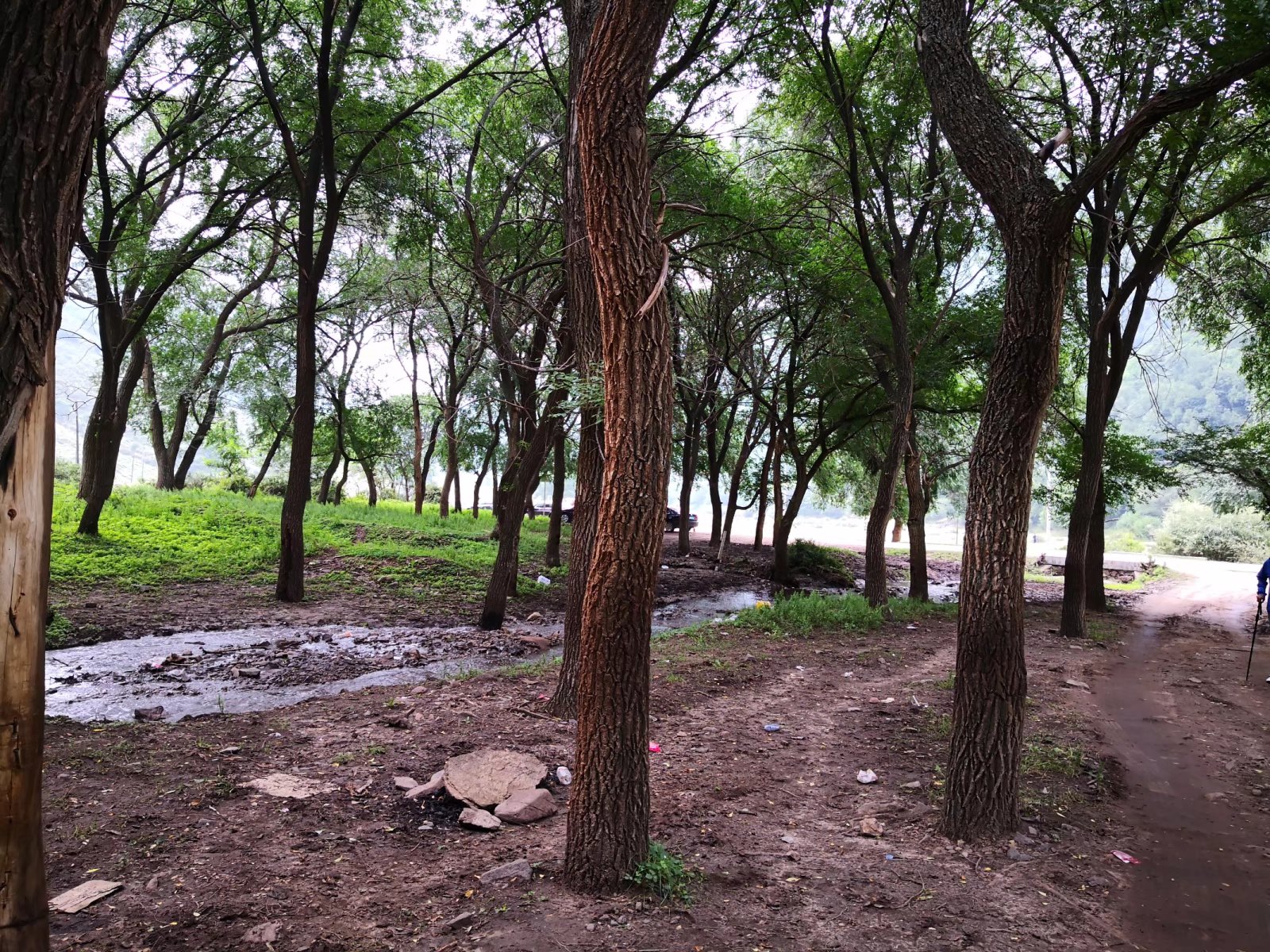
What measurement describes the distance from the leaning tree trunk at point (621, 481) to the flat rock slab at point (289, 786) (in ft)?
6.42

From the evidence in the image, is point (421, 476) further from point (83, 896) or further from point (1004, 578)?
point (1004, 578)

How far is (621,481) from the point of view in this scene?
3.52 meters

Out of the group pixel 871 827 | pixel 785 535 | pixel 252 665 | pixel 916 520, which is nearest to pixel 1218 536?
pixel 785 535

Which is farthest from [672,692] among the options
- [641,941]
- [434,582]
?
[434,582]

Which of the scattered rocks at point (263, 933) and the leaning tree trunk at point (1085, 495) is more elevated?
the leaning tree trunk at point (1085, 495)

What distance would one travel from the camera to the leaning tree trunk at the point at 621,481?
3.38 metres

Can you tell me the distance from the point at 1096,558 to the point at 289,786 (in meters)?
14.5

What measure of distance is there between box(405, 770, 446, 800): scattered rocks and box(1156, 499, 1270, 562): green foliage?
37.1 m

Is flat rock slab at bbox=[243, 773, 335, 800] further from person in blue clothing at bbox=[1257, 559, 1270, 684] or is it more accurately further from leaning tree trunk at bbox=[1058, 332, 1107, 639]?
leaning tree trunk at bbox=[1058, 332, 1107, 639]

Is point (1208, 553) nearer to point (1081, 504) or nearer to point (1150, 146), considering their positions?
→ point (1081, 504)

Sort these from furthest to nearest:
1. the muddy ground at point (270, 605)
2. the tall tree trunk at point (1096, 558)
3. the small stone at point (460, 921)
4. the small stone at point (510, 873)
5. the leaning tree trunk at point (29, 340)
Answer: the tall tree trunk at point (1096, 558)
the muddy ground at point (270, 605)
the small stone at point (510, 873)
the small stone at point (460, 921)
the leaning tree trunk at point (29, 340)

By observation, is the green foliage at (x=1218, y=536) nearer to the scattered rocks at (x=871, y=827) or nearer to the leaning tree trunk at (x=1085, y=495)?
the leaning tree trunk at (x=1085, y=495)

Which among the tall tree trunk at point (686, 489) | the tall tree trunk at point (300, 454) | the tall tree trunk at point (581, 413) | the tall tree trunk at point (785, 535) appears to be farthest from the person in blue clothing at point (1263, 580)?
the tall tree trunk at point (686, 489)

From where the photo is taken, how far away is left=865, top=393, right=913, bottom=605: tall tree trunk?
1227cm
